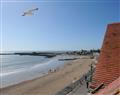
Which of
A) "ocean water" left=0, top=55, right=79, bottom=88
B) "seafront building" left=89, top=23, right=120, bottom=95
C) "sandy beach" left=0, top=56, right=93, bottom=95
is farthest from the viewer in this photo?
"ocean water" left=0, top=55, right=79, bottom=88

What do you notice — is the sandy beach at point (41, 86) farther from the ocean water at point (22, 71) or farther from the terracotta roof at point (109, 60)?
the terracotta roof at point (109, 60)

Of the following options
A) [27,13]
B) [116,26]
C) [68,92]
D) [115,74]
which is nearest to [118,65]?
[115,74]

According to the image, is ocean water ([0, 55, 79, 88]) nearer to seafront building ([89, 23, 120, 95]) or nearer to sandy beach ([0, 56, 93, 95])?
sandy beach ([0, 56, 93, 95])

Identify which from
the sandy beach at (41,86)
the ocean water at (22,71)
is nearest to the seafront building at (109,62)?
the sandy beach at (41,86)

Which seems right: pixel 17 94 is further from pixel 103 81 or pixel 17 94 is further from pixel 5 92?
pixel 103 81

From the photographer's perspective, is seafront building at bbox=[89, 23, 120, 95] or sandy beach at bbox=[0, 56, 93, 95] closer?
seafront building at bbox=[89, 23, 120, 95]

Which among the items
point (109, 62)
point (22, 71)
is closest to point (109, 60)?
point (109, 62)

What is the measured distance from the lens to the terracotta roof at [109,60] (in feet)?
31.6

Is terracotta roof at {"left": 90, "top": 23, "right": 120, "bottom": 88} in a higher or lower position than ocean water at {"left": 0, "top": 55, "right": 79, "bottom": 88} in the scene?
higher

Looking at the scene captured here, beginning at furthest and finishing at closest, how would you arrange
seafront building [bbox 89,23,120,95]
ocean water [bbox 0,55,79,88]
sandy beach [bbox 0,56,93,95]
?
ocean water [bbox 0,55,79,88] < sandy beach [bbox 0,56,93,95] < seafront building [bbox 89,23,120,95]

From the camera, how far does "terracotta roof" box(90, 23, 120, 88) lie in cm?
965

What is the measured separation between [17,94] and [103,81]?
768 inches

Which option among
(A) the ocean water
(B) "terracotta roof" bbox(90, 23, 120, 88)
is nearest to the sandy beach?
(A) the ocean water

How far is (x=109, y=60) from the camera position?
10094 millimetres
